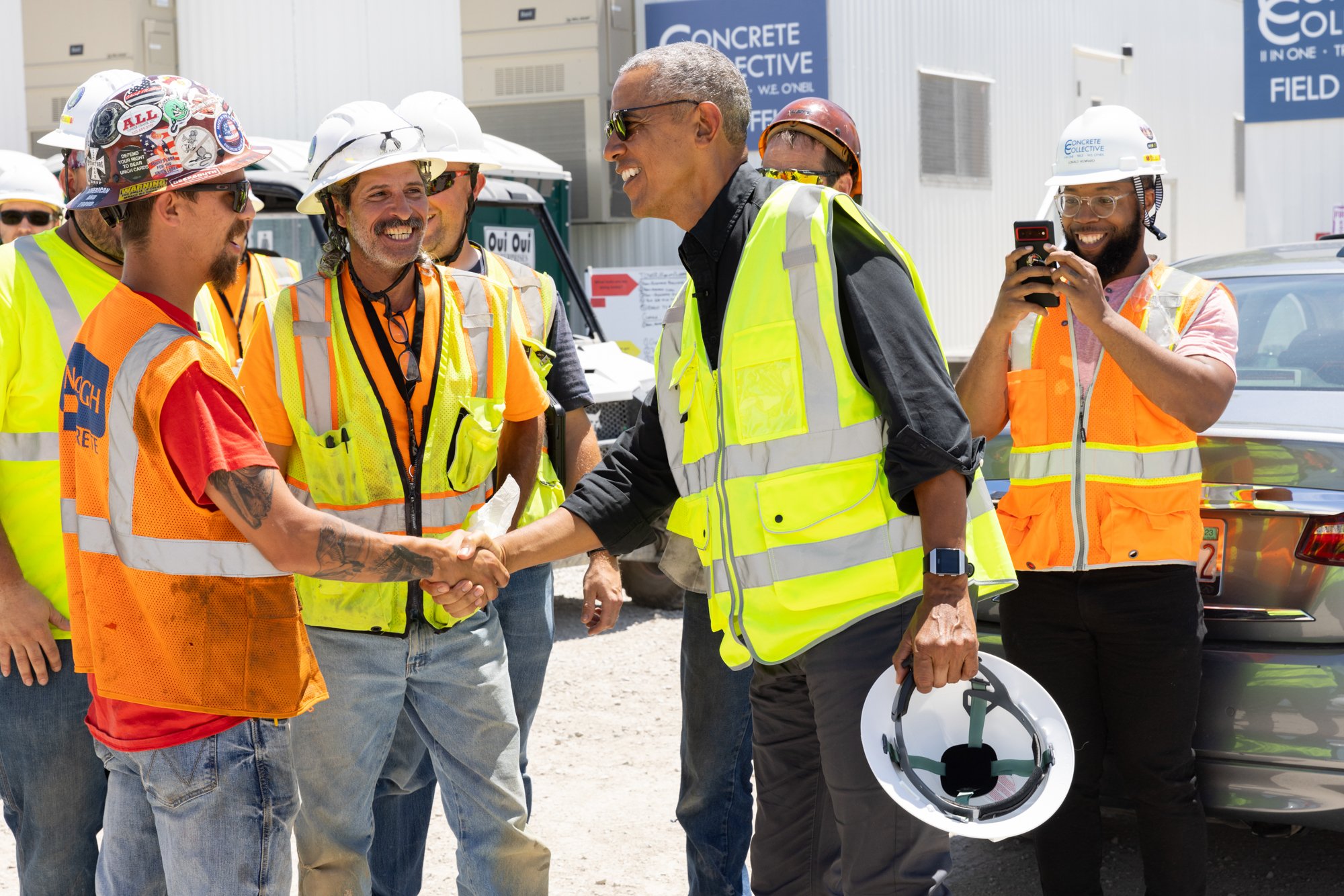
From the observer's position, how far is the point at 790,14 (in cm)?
1545

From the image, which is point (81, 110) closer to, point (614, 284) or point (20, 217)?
point (20, 217)

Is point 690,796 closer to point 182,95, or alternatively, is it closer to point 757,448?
point 757,448

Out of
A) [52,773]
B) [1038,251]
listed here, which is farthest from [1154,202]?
[52,773]

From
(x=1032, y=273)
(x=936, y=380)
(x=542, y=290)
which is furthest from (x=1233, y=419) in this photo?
(x=542, y=290)

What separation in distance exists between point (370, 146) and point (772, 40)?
12689 mm

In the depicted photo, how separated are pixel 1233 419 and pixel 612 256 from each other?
12.5 m

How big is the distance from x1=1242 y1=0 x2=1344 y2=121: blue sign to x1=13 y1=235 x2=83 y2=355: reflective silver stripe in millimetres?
14270

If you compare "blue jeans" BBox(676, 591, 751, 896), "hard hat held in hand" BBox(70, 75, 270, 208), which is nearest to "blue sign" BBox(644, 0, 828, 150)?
"blue jeans" BBox(676, 591, 751, 896)

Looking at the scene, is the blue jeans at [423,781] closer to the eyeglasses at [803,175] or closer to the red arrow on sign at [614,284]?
the eyeglasses at [803,175]

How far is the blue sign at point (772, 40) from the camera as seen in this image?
1545 cm

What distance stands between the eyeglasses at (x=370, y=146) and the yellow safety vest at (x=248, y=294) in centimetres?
38

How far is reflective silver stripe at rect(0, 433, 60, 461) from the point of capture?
138 inches

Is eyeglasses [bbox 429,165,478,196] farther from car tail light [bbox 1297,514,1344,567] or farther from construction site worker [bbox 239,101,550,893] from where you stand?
car tail light [bbox 1297,514,1344,567]

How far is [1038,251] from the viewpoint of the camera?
3.75 m
